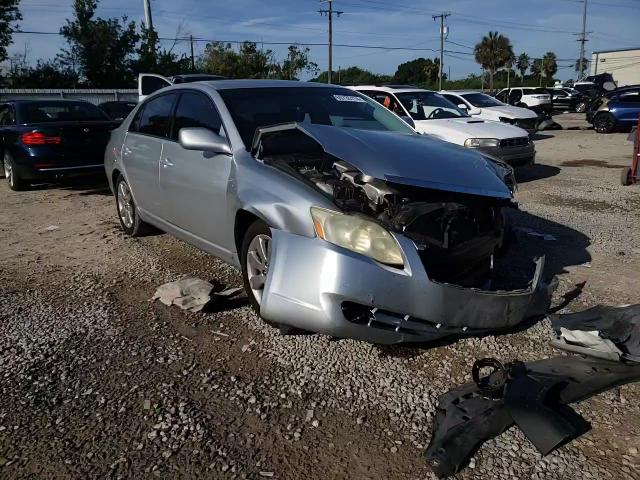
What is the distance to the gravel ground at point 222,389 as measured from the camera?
2322mm

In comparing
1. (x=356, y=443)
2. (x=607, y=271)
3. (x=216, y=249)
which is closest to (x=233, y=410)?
(x=356, y=443)

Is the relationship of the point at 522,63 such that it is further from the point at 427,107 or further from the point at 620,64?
the point at 427,107

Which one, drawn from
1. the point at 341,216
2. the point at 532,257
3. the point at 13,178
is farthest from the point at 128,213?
the point at 13,178

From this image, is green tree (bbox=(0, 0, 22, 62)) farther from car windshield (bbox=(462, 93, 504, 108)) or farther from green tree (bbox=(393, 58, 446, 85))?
green tree (bbox=(393, 58, 446, 85))

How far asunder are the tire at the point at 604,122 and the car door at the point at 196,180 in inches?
661

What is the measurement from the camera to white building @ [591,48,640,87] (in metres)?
59.4

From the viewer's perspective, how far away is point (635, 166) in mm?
8242

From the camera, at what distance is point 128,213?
580cm

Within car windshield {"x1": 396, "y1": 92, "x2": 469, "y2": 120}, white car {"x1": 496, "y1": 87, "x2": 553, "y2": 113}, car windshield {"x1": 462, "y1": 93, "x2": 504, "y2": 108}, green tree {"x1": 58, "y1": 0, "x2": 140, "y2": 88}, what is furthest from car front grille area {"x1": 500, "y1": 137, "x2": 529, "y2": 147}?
green tree {"x1": 58, "y1": 0, "x2": 140, "y2": 88}

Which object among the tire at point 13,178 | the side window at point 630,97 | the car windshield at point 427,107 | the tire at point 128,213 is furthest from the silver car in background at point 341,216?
the side window at point 630,97

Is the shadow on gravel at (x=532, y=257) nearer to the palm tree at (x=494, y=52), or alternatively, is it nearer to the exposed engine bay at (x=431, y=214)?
the exposed engine bay at (x=431, y=214)

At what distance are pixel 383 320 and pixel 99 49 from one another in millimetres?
30678

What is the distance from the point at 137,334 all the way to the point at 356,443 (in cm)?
176

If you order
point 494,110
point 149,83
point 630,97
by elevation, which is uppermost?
point 149,83
